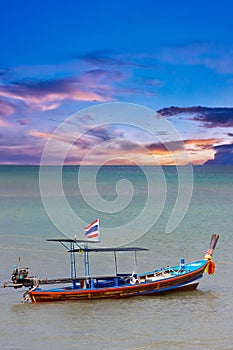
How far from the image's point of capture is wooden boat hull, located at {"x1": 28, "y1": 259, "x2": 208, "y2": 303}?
2180cm

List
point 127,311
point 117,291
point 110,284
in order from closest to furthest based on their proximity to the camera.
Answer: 1. point 127,311
2. point 117,291
3. point 110,284

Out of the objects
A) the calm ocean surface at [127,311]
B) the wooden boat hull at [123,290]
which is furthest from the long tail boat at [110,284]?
the calm ocean surface at [127,311]

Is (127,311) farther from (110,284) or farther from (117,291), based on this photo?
(110,284)

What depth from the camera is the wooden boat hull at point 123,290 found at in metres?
21.8

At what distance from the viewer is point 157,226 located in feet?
140

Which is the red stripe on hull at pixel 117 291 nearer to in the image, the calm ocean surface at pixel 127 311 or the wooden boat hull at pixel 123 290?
the wooden boat hull at pixel 123 290

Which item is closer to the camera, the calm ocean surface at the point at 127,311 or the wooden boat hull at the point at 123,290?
the calm ocean surface at the point at 127,311

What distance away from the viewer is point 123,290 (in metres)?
22.1

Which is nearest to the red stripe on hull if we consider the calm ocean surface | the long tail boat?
the long tail boat

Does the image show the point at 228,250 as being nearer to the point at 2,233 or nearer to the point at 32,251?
the point at 32,251

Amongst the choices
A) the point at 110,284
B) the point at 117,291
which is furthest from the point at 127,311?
the point at 110,284

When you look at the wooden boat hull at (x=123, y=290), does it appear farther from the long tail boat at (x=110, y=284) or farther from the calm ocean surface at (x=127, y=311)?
the calm ocean surface at (x=127, y=311)

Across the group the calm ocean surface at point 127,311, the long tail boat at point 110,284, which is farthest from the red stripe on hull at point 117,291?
the calm ocean surface at point 127,311

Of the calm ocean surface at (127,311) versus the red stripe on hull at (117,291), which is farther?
the red stripe on hull at (117,291)
